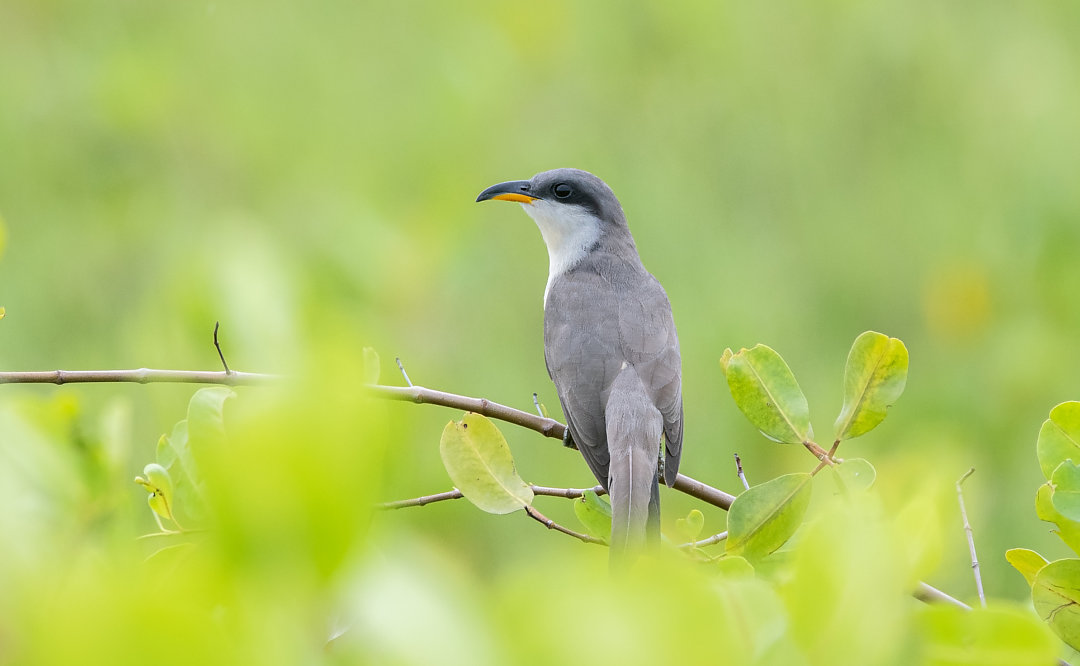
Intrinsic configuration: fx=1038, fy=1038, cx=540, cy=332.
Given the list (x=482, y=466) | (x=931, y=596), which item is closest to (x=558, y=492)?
(x=482, y=466)

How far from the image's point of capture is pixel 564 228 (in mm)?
4375

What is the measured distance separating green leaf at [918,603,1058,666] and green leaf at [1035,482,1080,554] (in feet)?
2.32

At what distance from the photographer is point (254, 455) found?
58 cm

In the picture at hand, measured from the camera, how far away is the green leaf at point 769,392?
70.4 inches

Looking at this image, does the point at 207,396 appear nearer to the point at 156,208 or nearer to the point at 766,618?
the point at 766,618

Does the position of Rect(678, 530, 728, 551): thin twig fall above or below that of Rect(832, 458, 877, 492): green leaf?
below

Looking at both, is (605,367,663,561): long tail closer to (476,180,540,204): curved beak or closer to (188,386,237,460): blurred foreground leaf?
(188,386,237,460): blurred foreground leaf

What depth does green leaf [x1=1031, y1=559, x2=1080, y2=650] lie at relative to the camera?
1.48 metres

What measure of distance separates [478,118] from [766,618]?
6.22 m

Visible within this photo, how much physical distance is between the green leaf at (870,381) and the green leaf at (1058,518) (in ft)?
1.01

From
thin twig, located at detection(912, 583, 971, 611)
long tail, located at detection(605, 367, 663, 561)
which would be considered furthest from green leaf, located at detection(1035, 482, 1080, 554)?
long tail, located at detection(605, 367, 663, 561)

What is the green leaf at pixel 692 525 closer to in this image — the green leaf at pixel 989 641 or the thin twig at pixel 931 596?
the thin twig at pixel 931 596

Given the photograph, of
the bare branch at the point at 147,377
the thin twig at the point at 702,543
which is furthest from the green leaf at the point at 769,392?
the bare branch at the point at 147,377

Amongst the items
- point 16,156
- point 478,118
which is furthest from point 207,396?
point 16,156
